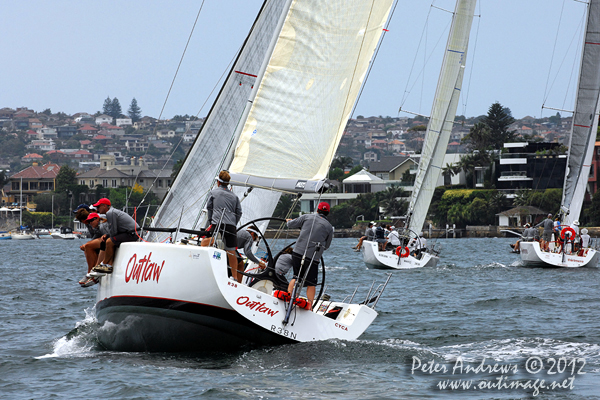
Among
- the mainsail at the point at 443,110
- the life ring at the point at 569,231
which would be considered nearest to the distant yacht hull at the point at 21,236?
the mainsail at the point at 443,110

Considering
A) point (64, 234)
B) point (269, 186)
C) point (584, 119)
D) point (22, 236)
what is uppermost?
point (584, 119)

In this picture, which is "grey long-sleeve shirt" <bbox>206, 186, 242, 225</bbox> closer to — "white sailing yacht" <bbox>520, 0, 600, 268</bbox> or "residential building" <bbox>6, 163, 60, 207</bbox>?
"white sailing yacht" <bbox>520, 0, 600, 268</bbox>

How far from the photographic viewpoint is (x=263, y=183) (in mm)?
9570

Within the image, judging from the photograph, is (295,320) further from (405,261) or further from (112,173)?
(112,173)

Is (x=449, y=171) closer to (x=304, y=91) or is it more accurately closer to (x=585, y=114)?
(x=585, y=114)

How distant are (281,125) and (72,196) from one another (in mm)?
107342

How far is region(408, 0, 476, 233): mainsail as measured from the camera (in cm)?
3025

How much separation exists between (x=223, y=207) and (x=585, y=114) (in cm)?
2112

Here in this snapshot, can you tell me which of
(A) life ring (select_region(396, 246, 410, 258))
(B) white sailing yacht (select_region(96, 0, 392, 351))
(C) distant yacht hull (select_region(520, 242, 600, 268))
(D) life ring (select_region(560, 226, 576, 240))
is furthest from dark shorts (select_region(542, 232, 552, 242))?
(B) white sailing yacht (select_region(96, 0, 392, 351))

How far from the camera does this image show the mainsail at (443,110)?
3025 cm

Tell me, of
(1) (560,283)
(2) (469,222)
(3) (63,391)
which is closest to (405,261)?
(1) (560,283)

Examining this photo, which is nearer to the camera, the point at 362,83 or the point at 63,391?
the point at 63,391

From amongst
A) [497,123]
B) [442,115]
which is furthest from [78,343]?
[497,123]

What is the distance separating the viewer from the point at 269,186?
959 centimetres
